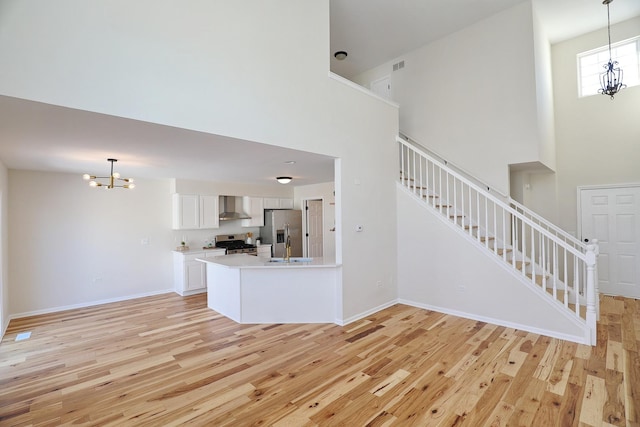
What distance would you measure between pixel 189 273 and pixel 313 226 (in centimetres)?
334

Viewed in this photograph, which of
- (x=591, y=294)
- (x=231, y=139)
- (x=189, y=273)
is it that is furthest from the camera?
(x=189, y=273)

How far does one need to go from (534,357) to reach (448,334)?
2.97 ft

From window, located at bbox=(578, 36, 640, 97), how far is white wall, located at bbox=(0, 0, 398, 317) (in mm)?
4017

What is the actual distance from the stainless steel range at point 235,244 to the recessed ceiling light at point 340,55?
188 inches

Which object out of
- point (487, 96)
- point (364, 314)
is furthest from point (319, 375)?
point (487, 96)

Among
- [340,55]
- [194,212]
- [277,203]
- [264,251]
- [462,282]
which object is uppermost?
[340,55]

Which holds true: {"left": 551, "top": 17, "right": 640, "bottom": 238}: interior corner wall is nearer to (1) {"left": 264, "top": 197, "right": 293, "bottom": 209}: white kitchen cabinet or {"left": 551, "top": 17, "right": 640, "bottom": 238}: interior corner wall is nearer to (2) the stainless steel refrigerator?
(2) the stainless steel refrigerator

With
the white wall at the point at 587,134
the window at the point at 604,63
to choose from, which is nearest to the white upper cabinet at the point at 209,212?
the white wall at the point at 587,134

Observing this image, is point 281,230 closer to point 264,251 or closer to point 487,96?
point 264,251

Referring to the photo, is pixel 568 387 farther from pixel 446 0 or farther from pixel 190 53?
pixel 446 0

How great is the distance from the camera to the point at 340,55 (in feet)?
21.5

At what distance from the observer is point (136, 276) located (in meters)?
5.88

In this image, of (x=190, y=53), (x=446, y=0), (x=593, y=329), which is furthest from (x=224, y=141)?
(x=593, y=329)

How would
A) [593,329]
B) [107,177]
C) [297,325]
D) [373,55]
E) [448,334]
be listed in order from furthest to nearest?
1. [373,55]
2. [107,177]
3. [297,325]
4. [448,334]
5. [593,329]
